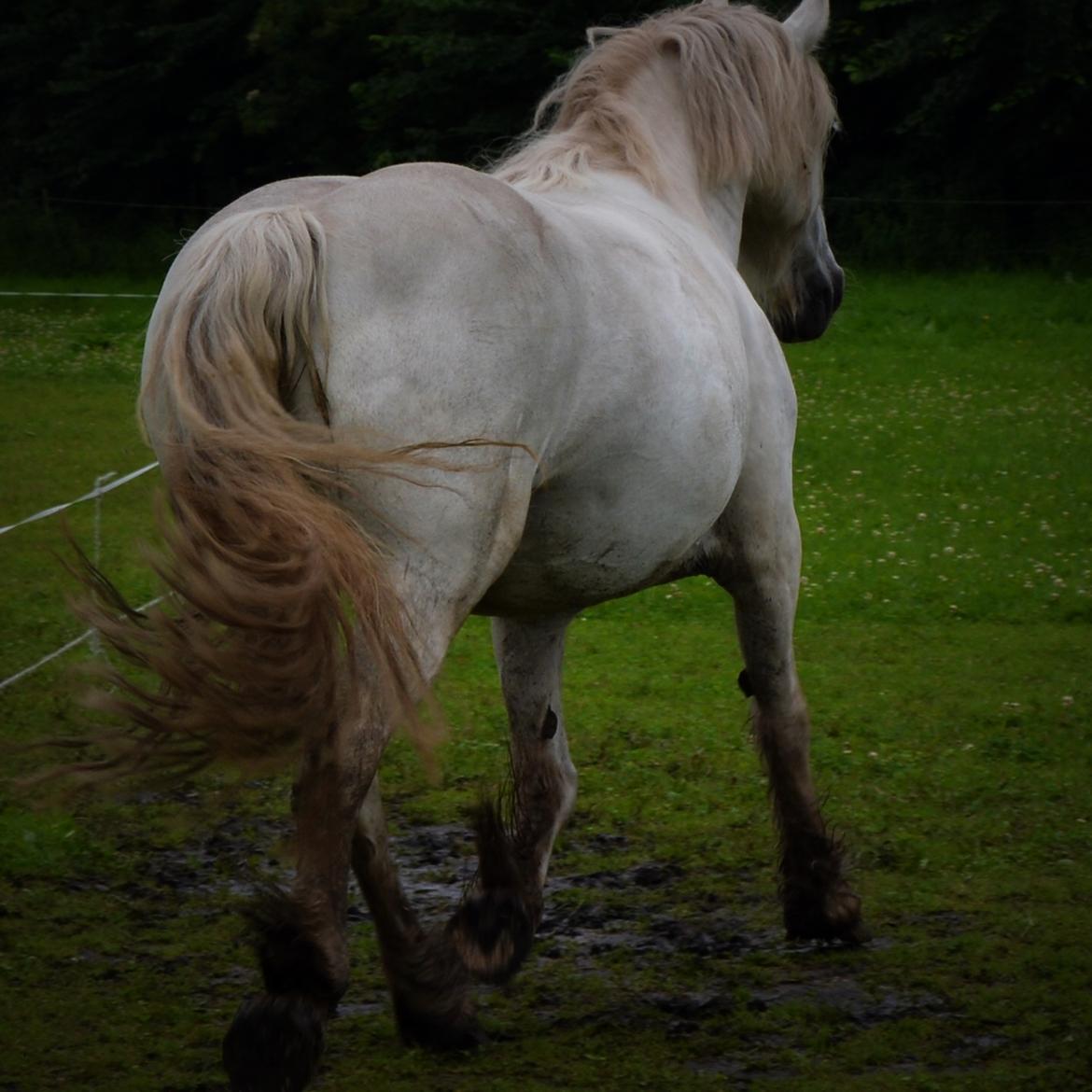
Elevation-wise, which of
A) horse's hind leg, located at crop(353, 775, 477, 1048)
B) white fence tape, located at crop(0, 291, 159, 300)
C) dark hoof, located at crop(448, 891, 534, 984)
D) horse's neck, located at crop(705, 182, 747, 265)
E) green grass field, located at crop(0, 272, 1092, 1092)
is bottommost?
white fence tape, located at crop(0, 291, 159, 300)

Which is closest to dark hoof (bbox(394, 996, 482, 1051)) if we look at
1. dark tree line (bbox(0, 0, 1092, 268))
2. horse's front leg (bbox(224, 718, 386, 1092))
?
horse's front leg (bbox(224, 718, 386, 1092))

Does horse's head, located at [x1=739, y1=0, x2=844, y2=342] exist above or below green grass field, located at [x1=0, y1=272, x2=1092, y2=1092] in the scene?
above

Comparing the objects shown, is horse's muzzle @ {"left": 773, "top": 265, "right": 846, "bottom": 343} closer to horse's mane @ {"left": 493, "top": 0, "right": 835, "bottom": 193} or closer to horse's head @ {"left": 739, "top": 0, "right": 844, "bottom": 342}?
horse's head @ {"left": 739, "top": 0, "right": 844, "bottom": 342}

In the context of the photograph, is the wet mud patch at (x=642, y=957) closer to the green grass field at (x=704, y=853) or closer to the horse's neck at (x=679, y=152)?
the green grass field at (x=704, y=853)

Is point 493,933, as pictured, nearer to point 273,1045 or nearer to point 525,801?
point 525,801

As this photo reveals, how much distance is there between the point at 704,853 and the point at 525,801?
1.08m

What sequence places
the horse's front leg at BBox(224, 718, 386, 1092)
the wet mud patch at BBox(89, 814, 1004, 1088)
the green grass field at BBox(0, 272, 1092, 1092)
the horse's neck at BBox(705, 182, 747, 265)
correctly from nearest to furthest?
the horse's front leg at BBox(224, 718, 386, 1092), the green grass field at BBox(0, 272, 1092, 1092), the wet mud patch at BBox(89, 814, 1004, 1088), the horse's neck at BBox(705, 182, 747, 265)

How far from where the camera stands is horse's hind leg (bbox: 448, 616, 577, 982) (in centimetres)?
419

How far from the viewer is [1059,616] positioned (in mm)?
8492

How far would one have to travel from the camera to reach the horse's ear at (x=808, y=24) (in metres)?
5.29

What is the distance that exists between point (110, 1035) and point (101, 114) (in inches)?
1053

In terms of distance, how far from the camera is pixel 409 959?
3.73 meters

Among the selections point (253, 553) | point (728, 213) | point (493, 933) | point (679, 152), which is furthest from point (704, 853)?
point (253, 553)

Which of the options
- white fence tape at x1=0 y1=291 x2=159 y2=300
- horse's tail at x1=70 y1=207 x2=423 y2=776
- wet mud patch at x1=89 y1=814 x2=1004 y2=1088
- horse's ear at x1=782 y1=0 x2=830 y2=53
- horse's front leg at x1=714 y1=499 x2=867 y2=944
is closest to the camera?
horse's tail at x1=70 y1=207 x2=423 y2=776
